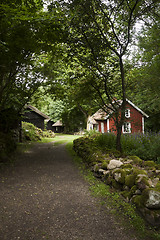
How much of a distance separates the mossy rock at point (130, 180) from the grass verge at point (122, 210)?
1.34 ft

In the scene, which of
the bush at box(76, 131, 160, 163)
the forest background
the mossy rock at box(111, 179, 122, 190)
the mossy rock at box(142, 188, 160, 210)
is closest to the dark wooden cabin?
the bush at box(76, 131, 160, 163)

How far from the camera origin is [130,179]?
4566 millimetres

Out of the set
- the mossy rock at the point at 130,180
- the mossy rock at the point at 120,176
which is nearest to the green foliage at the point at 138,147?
the mossy rock at the point at 120,176

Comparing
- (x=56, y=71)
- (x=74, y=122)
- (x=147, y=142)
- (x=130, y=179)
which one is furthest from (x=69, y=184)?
(x=74, y=122)

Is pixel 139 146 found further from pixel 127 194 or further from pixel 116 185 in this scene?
pixel 127 194

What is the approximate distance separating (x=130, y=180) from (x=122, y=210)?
77cm

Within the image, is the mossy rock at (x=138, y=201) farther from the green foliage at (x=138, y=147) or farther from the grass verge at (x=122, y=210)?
the green foliage at (x=138, y=147)

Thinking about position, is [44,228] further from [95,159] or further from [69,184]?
[95,159]

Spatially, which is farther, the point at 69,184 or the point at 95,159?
the point at 95,159

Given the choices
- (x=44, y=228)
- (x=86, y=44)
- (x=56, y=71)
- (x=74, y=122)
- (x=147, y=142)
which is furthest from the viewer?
(x=74, y=122)

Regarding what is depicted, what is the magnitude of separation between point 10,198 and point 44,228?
5.92ft

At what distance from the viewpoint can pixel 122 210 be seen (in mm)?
4094

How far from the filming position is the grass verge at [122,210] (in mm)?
3280

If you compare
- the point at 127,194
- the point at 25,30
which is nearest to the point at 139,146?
the point at 127,194
